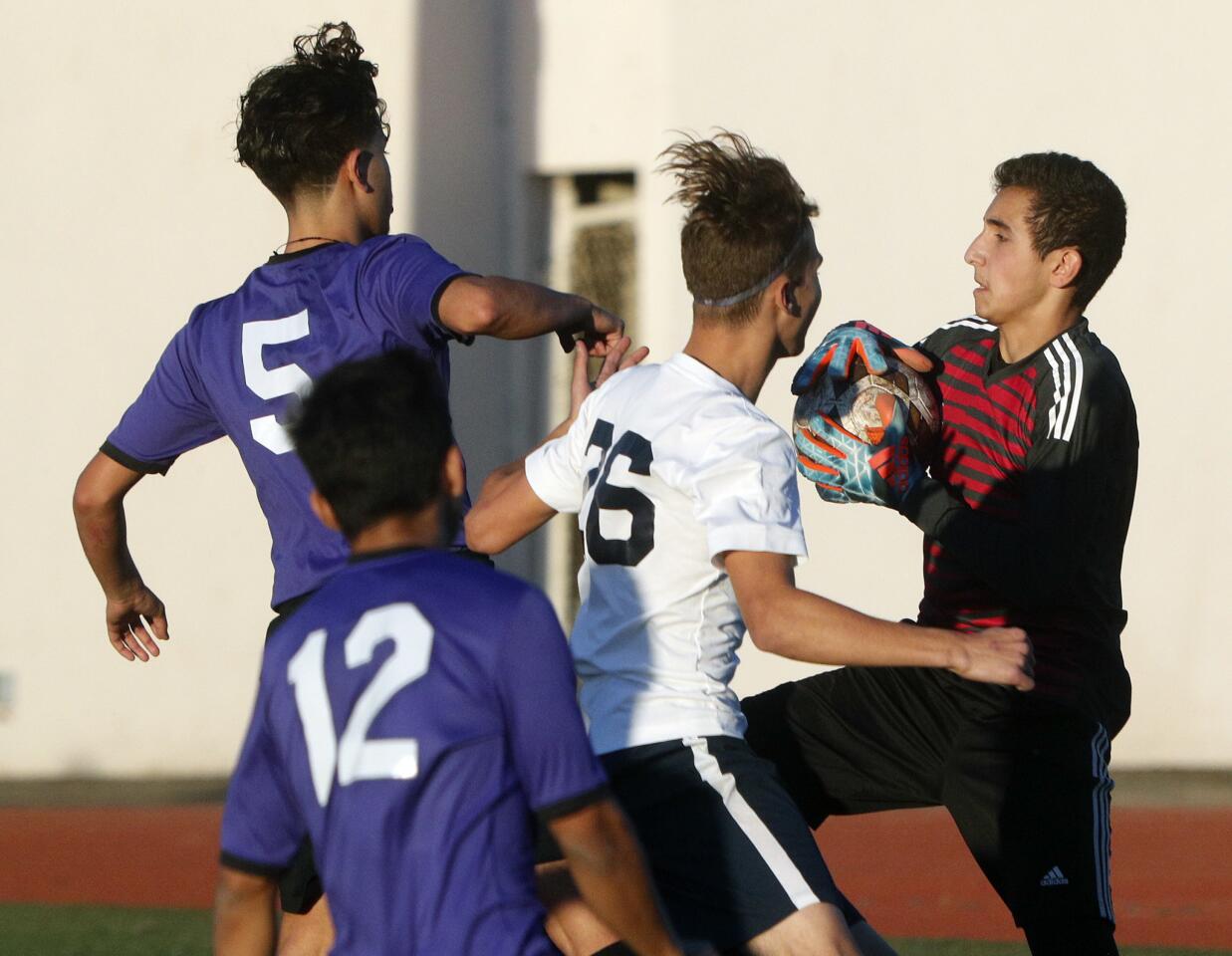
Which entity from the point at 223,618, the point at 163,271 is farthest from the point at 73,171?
the point at 223,618

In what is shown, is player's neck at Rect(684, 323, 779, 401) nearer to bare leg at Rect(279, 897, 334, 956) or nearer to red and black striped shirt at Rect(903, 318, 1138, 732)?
red and black striped shirt at Rect(903, 318, 1138, 732)

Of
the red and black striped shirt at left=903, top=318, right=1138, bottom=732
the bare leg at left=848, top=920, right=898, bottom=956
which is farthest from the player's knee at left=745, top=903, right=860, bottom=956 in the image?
the red and black striped shirt at left=903, top=318, right=1138, bottom=732

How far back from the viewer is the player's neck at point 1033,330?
440 cm

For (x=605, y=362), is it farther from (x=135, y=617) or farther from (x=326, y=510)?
(x=135, y=617)

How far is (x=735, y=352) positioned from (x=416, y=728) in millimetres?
1233

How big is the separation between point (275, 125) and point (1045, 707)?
2170 millimetres

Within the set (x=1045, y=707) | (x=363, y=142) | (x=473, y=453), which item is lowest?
(x=473, y=453)

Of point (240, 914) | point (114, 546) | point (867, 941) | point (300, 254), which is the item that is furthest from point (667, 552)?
point (114, 546)

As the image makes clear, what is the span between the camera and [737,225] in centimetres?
354

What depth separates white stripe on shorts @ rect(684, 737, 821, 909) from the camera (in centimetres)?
331

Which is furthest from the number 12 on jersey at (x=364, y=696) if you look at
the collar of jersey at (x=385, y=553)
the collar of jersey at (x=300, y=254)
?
the collar of jersey at (x=300, y=254)

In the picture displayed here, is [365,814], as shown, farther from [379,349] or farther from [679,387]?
[379,349]

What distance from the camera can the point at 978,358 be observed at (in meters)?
4.48

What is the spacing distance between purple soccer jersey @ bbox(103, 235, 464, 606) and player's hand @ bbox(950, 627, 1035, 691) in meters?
1.35
